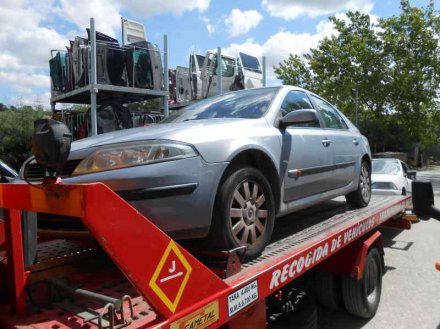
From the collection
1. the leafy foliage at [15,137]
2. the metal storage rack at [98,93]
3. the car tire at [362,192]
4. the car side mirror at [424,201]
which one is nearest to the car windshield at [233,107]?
the car side mirror at [424,201]

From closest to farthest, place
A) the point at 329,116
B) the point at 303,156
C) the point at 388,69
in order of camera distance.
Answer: the point at 303,156, the point at 329,116, the point at 388,69

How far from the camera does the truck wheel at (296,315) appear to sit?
3488 mm

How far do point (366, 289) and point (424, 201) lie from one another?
2.18 m

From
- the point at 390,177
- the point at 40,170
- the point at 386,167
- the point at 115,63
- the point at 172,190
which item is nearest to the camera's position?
the point at 172,190

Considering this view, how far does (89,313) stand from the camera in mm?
2041

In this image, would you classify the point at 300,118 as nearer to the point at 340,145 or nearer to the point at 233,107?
the point at 233,107

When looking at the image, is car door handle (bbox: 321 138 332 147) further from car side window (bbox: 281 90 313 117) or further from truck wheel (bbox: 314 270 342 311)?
truck wheel (bbox: 314 270 342 311)

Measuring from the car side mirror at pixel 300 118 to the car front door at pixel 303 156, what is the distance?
0.29 feet

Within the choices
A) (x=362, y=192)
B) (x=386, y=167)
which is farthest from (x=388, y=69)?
(x=362, y=192)

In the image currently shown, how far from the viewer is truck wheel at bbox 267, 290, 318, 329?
3488mm

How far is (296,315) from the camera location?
3.57m

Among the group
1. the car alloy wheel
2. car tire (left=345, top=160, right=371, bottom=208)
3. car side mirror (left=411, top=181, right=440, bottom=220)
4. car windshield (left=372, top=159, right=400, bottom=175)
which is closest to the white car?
car windshield (left=372, top=159, right=400, bottom=175)

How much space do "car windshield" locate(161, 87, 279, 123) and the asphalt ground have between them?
6.99ft

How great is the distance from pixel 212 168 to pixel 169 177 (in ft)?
1.02
